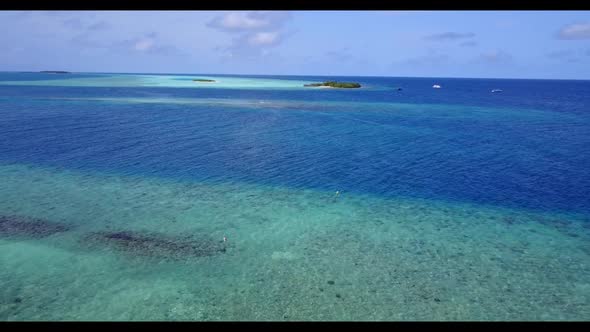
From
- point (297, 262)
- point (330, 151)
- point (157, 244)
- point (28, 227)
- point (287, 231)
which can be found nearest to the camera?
point (297, 262)

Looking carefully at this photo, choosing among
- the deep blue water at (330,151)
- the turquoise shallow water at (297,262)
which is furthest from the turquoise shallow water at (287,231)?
the deep blue water at (330,151)

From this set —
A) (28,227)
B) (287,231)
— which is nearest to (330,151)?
(287,231)

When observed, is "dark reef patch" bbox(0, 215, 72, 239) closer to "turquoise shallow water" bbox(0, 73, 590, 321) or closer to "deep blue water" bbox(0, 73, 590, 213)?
"turquoise shallow water" bbox(0, 73, 590, 321)

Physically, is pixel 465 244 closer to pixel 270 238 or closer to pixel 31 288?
pixel 270 238

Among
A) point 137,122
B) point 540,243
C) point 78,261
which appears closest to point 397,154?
point 540,243

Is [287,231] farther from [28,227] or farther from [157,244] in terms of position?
[28,227]

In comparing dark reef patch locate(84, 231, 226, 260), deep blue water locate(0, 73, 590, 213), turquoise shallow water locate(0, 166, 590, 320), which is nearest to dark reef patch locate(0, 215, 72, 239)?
turquoise shallow water locate(0, 166, 590, 320)
